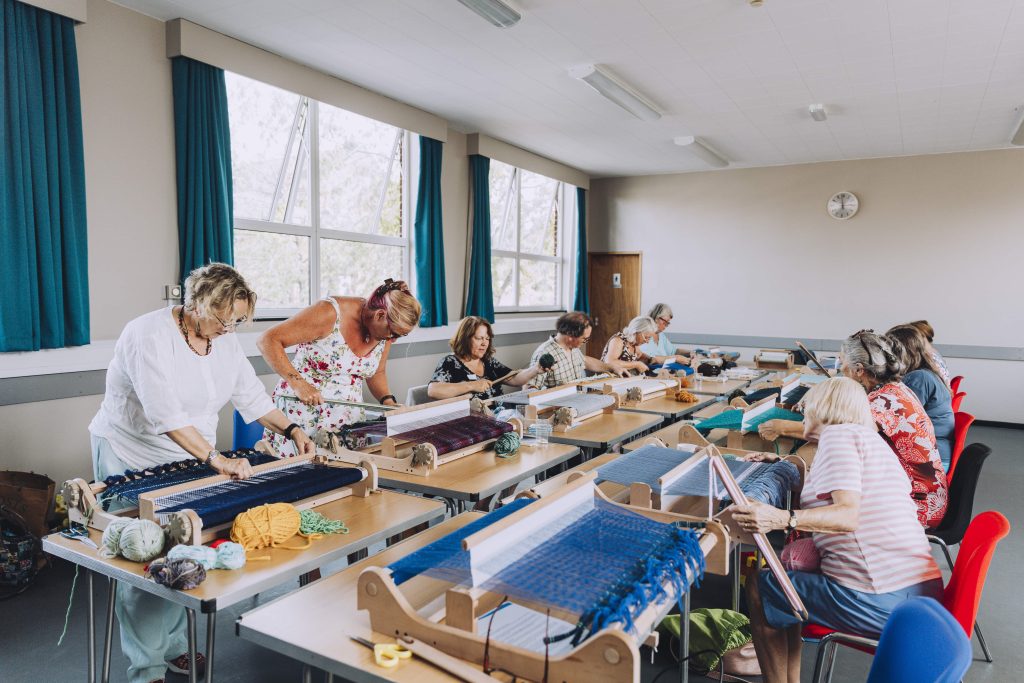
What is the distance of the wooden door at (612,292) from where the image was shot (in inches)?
362

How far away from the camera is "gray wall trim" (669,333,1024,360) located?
23.4ft

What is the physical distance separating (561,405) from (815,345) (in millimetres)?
5723

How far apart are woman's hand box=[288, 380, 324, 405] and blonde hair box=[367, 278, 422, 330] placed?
429 millimetres

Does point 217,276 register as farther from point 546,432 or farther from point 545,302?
point 545,302

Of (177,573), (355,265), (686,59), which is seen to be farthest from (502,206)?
(177,573)

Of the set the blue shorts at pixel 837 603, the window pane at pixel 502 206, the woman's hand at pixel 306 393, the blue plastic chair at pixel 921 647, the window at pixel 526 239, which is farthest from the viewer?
the window at pixel 526 239

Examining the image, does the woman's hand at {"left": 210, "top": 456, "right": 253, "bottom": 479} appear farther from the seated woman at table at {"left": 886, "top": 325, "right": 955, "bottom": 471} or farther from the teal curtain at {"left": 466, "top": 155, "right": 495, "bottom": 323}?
the teal curtain at {"left": 466, "top": 155, "right": 495, "bottom": 323}

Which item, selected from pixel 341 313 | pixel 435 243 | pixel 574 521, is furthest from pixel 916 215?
pixel 574 521

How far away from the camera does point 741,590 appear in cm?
300

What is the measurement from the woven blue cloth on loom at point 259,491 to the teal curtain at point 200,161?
2.61 m

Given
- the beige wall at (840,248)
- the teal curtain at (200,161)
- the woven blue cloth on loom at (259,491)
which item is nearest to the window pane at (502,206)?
the beige wall at (840,248)

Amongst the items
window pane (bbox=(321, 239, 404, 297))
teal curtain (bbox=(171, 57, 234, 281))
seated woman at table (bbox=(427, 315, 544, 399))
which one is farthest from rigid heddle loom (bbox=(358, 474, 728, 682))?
window pane (bbox=(321, 239, 404, 297))

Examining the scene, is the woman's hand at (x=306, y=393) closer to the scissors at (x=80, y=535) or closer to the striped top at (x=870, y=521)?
the scissors at (x=80, y=535)

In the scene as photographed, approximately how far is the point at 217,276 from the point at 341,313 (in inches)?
34.5
